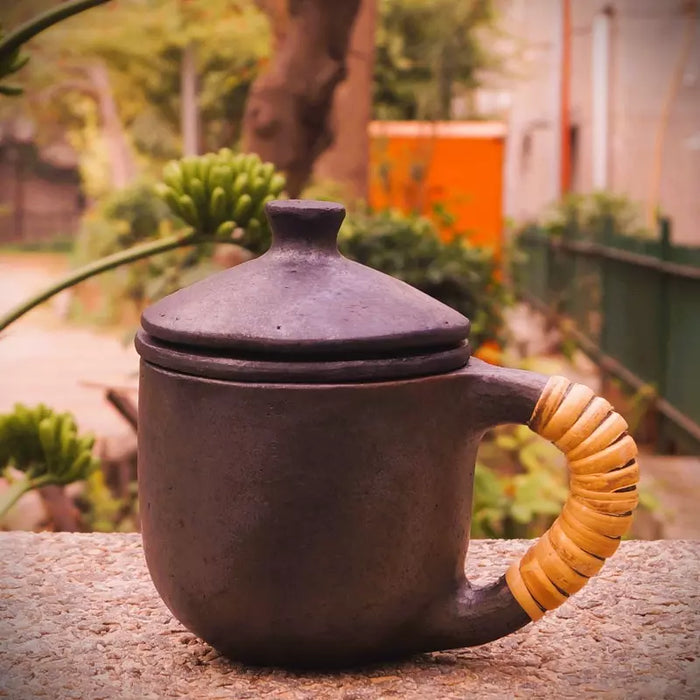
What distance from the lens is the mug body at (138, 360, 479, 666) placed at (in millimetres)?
1611

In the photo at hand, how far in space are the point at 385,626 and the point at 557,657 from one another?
1.23 feet

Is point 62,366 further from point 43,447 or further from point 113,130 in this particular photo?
point 43,447

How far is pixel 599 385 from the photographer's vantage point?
31.8 ft

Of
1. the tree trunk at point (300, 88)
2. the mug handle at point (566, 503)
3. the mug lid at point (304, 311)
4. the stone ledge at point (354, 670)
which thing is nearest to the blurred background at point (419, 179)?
the tree trunk at point (300, 88)

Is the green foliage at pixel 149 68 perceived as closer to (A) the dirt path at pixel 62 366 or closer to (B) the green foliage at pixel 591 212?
(A) the dirt path at pixel 62 366

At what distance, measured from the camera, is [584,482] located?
171 centimetres

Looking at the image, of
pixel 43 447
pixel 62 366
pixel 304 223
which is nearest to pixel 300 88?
pixel 43 447

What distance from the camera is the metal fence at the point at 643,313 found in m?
6.72

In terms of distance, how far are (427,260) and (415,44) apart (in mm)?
9924

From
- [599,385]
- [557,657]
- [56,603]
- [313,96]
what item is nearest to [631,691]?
[557,657]

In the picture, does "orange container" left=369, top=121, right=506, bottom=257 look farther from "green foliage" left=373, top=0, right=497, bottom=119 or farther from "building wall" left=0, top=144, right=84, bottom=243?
"building wall" left=0, top=144, right=84, bottom=243

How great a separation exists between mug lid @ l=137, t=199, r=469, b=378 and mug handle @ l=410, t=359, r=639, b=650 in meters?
0.10

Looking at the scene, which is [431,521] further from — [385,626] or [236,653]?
[236,653]

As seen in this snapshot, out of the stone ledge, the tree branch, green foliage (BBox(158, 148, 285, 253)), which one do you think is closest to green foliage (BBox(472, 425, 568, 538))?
the stone ledge
